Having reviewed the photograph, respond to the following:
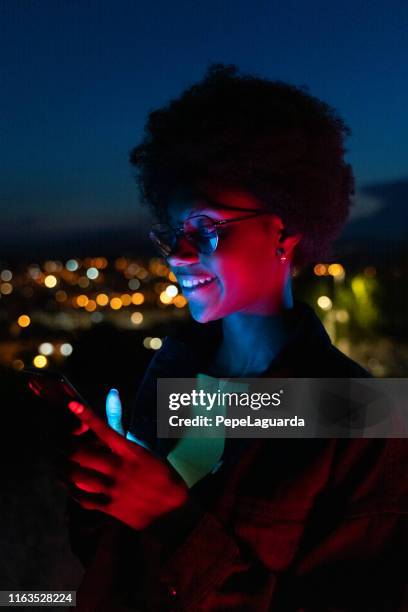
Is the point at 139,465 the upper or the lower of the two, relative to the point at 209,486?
upper

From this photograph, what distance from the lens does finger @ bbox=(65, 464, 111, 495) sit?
117cm

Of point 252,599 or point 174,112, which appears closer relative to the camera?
point 252,599

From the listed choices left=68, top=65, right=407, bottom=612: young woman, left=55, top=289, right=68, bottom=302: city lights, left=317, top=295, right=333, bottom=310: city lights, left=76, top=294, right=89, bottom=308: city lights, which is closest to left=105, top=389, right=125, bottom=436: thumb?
left=68, top=65, right=407, bottom=612: young woman

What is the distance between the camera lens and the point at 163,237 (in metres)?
1.58

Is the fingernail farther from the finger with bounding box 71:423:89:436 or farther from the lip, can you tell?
the lip

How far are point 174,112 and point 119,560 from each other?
1.16m

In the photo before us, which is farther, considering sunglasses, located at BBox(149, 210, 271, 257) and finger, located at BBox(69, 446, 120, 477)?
sunglasses, located at BBox(149, 210, 271, 257)

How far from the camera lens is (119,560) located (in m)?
1.41

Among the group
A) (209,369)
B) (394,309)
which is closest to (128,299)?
(394,309)

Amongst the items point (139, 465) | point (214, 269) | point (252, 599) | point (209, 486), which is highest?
point (214, 269)

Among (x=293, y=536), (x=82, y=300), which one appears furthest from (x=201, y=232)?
(x=82, y=300)

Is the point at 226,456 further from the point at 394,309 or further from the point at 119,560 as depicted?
the point at 394,309

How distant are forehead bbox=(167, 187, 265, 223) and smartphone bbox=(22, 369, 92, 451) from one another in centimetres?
56

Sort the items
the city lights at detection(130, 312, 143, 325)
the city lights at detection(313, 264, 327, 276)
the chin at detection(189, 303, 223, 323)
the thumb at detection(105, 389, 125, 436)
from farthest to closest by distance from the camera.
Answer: the city lights at detection(130, 312, 143, 325), the city lights at detection(313, 264, 327, 276), the chin at detection(189, 303, 223, 323), the thumb at detection(105, 389, 125, 436)
